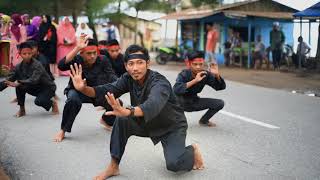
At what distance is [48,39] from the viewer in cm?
1399

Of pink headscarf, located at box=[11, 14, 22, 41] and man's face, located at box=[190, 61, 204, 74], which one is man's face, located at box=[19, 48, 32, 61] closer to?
man's face, located at box=[190, 61, 204, 74]

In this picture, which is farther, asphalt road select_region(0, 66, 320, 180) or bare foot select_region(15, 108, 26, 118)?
bare foot select_region(15, 108, 26, 118)

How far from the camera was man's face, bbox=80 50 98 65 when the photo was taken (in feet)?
21.0

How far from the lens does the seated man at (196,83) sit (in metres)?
6.38

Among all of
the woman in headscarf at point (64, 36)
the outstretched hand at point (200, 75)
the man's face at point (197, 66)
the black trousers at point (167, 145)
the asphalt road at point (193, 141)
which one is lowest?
the asphalt road at point (193, 141)

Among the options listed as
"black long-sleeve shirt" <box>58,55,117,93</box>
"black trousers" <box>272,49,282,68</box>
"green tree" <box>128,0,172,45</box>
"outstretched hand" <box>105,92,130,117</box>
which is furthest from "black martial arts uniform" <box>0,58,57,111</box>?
"green tree" <box>128,0,172,45</box>

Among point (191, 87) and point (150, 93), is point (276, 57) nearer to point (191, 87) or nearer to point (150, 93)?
point (191, 87)

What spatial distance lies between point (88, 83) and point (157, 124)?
7.14 ft

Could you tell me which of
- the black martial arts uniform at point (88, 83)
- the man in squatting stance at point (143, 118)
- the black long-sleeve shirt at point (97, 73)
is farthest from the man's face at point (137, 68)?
the black long-sleeve shirt at point (97, 73)

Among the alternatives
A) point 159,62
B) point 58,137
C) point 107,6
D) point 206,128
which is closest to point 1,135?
point 58,137

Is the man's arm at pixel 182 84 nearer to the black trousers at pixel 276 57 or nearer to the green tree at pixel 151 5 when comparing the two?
the black trousers at pixel 276 57

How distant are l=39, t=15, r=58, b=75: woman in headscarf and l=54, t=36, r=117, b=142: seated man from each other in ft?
24.7

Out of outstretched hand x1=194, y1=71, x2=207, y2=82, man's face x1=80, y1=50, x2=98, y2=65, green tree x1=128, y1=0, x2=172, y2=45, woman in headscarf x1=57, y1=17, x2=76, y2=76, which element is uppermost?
green tree x1=128, y1=0, x2=172, y2=45

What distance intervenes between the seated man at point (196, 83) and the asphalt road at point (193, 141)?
0.36 meters
